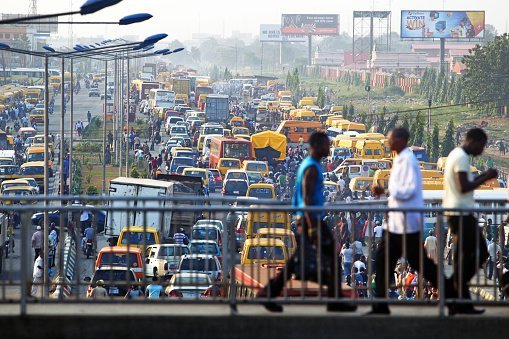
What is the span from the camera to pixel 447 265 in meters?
11.5

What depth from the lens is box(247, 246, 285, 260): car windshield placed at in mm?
12608

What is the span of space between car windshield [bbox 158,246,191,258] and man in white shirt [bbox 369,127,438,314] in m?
3.55

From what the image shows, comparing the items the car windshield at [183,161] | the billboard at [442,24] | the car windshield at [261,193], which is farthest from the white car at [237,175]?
the billboard at [442,24]

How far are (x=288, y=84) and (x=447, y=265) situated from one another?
158 meters

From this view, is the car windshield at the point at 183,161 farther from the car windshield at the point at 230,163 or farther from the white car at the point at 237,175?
the white car at the point at 237,175

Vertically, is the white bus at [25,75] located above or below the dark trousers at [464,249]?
above

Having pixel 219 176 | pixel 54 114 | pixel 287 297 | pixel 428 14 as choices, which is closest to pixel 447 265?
pixel 287 297

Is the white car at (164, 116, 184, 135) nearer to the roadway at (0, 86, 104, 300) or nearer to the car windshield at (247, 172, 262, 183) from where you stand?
the roadway at (0, 86, 104, 300)

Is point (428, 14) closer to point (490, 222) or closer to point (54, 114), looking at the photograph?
point (54, 114)

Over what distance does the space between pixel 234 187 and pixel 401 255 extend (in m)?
40.1

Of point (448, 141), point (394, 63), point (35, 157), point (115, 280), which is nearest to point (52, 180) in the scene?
point (35, 157)

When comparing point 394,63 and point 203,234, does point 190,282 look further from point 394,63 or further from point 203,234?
point 394,63

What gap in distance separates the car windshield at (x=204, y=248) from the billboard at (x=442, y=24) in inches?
5378

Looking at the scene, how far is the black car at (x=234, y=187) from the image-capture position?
5006cm
